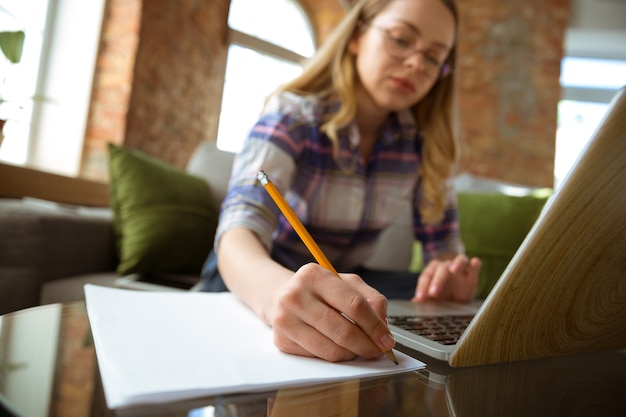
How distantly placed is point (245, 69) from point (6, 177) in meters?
2.54

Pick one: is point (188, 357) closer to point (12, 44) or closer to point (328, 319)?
point (328, 319)

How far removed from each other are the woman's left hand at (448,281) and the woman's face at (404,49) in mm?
384

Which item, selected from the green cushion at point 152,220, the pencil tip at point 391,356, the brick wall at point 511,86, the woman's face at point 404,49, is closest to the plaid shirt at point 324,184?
the woman's face at point 404,49

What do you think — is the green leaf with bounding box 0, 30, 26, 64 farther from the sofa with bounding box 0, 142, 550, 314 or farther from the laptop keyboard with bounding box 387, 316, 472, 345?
the laptop keyboard with bounding box 387, 316, 472, 345

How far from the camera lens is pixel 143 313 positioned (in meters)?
0.45

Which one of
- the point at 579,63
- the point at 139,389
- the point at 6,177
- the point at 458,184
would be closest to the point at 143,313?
the point at 139,389

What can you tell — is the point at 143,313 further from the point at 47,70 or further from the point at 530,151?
the point at 530,151

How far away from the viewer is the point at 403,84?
0.94 m

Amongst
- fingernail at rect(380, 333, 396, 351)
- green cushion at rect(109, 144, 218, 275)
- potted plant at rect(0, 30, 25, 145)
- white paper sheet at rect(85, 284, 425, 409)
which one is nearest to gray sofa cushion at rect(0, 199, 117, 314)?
green cushion at rect(109, 144, 218, 275)

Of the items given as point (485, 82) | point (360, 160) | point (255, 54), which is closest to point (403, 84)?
point (360, 160)

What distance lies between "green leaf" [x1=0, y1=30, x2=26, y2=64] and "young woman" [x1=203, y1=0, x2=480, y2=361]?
0.61 m

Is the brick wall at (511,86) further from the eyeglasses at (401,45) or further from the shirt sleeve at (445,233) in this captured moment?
the eyeglasses at (401,45)

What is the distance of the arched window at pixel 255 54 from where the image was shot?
Result: 3598 millimetres

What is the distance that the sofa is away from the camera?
102 cm
